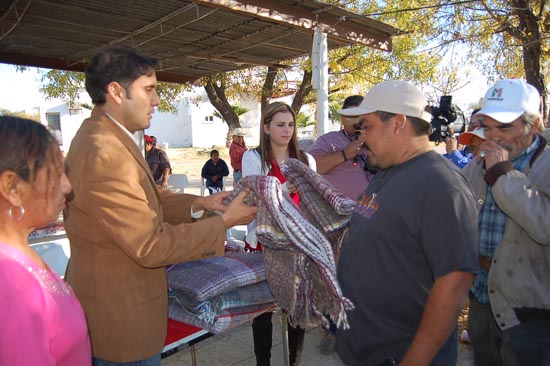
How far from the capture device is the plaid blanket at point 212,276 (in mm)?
1882

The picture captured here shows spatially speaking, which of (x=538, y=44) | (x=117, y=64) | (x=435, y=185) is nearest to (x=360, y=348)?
(x=435, y=185)

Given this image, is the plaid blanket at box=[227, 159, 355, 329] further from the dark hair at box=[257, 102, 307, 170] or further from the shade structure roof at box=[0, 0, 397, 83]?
the shade structure roof at box=[0, 0, 397, 83]

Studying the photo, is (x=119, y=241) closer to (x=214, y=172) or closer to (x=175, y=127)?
(x=214, y=172)

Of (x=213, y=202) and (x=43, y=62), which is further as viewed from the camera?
(x=43, y=62)

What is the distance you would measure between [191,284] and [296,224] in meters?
0.58

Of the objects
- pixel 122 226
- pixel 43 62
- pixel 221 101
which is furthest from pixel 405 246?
pixel 221 101

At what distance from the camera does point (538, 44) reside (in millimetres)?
5812

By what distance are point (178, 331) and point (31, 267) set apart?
1098mm

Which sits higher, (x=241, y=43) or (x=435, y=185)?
(x=241, y=43)

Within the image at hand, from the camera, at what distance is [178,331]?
2.03 metres

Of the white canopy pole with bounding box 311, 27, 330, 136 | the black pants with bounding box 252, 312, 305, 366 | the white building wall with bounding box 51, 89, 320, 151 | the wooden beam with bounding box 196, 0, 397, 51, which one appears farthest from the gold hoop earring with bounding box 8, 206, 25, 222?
the white building wall with bounding box 51, 89, 320, 151

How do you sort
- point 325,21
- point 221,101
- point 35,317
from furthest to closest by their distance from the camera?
point 221,101 < point 325,21 < point 35,317

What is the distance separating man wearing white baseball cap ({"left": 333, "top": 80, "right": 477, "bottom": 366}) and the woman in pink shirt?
1.01 metres

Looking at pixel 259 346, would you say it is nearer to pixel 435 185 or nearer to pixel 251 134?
pixel 435 185
